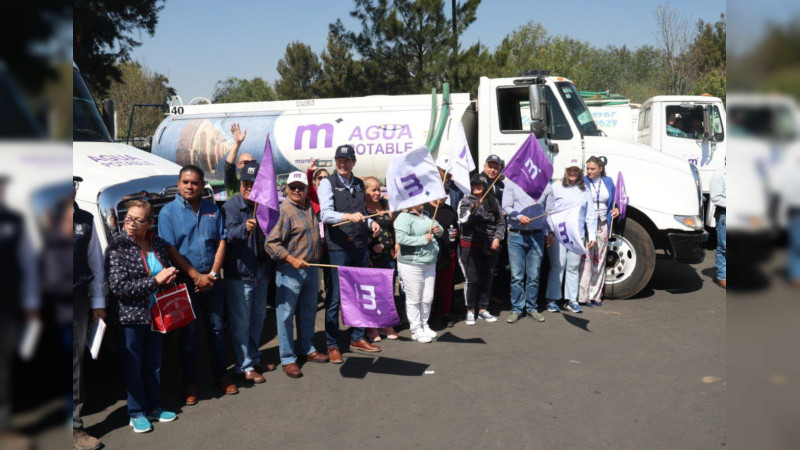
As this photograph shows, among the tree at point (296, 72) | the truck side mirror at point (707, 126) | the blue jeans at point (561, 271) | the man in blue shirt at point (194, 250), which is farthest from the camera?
the tree at point (296, 72)

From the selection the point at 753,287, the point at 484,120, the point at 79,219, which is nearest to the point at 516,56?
the point at 484,120

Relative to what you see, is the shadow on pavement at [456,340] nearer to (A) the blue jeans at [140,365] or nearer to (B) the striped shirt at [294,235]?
(B) the striped shirt at [294,235]

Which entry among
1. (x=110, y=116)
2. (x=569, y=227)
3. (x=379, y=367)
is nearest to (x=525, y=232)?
(x=569, y=227)

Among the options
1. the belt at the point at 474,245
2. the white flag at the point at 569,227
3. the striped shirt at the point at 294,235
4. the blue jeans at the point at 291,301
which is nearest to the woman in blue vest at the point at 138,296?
the striped shirt at the point at 294,235

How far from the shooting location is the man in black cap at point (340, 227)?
611 cm

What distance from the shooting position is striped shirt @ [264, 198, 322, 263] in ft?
18.1

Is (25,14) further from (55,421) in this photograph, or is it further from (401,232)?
(401,232)

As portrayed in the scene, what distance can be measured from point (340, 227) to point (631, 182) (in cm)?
416

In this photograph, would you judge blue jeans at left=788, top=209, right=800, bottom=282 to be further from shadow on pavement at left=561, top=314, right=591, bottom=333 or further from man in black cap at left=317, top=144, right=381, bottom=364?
shadow on pavement at left=561, top=314, right=591, bottom=333

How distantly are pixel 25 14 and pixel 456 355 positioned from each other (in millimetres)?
5737

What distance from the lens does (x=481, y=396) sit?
5117 mm

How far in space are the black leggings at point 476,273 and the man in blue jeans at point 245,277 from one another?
2.46m

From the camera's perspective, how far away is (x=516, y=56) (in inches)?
1314

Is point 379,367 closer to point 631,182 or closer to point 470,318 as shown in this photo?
point 470,318
